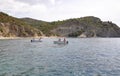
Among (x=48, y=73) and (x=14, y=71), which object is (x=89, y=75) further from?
(x=14, y=71)

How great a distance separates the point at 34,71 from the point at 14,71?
9.79 feet

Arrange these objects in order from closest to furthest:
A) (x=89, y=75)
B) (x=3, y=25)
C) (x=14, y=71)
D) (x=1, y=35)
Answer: (x=89, y=75)
(x=14, y=71)
(x=1, y=35)
(x=3, y=25)

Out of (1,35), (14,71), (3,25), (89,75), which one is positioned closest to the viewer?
(89,75)

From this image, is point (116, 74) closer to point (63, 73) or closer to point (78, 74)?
point (78, 74)

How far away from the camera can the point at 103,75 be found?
29.0 meters

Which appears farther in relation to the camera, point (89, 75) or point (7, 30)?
point (7, 30)

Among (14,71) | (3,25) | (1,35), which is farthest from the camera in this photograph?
(3,25)

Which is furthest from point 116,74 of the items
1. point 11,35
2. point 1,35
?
point 11,35

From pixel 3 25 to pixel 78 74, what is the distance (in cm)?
17931

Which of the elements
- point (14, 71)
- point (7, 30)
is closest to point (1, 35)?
point (7, 30)

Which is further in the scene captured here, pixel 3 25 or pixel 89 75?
pixel 3 25

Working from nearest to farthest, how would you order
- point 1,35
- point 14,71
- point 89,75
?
1. point 89,75
2. point 14,71
3. point 1,35

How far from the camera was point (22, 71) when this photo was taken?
3069 centimetres

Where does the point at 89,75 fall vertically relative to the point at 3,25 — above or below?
below
